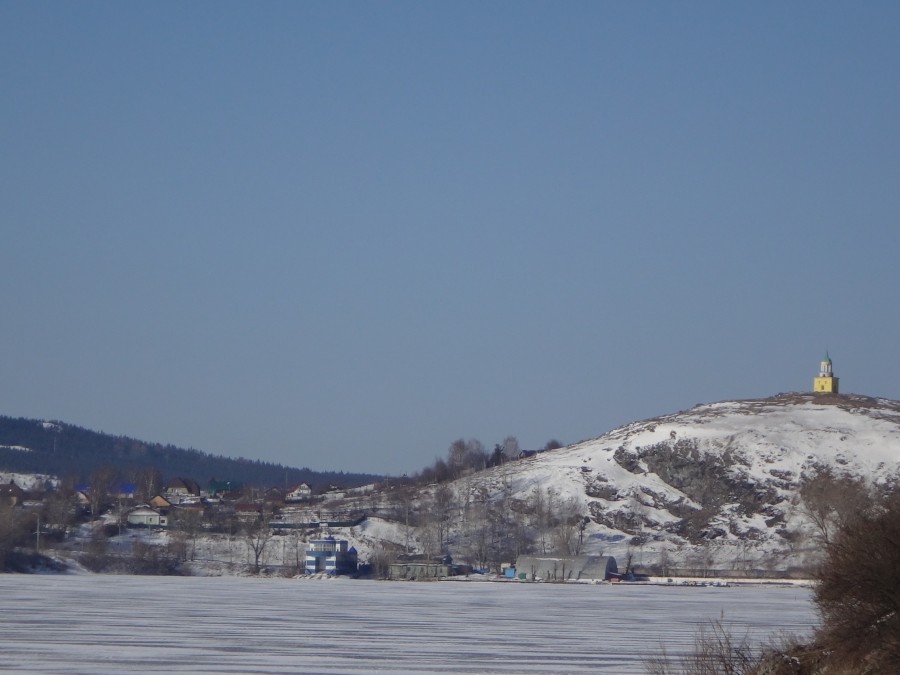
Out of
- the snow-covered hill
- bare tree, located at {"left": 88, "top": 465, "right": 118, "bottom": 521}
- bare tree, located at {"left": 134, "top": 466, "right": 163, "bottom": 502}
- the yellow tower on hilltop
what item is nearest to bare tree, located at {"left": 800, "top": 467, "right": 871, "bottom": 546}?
the snow-covered hill

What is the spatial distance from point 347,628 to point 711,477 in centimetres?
9601

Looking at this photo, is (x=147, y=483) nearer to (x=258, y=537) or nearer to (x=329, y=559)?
(x=258, y=537)

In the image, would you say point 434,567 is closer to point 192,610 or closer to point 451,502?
point 451,502

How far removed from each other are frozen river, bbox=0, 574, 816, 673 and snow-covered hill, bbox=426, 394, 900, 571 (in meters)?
50.7

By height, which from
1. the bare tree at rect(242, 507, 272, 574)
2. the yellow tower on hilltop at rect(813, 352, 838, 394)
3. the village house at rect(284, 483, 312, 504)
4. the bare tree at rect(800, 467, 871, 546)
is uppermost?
the yellow tower on hilltop at rect(813, 352, 838, 394)

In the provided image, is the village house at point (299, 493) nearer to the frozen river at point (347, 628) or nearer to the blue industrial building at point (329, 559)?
the blue industrial building at point (329, 559)

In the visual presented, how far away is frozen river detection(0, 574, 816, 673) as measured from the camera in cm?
2778

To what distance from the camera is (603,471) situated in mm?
132500

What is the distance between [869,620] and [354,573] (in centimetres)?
Answer: 8444

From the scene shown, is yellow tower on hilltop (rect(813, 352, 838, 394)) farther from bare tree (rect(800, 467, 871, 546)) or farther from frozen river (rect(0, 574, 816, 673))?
frozen river (rect(0, 574, 816, 673))

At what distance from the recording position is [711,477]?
12825cm

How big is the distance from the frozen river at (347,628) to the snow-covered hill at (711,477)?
50.7 metres

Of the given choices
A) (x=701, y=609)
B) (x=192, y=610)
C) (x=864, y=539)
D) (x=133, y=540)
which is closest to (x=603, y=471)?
(x=133, y=540)

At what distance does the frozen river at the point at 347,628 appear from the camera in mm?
27781
